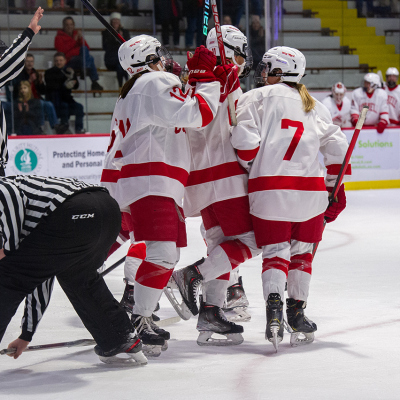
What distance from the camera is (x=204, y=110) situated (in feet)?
8.17

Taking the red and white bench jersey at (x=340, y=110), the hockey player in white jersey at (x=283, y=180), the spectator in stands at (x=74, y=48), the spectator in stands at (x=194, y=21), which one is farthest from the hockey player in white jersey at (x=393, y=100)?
the hockey player in white jersey at (x=283, y=180)

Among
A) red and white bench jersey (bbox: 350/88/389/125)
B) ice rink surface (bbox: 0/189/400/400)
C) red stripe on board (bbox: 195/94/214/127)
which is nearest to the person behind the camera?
ice rink surface (bbox: 0/189/400/400)

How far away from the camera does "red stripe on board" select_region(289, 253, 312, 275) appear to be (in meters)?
2.73

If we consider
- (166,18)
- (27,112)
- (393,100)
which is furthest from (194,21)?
(393,100)

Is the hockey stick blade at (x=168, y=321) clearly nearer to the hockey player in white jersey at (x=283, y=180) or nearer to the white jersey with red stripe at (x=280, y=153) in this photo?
the hockey player in white jersey at (x=283, y=180)

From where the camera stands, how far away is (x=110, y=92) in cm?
809

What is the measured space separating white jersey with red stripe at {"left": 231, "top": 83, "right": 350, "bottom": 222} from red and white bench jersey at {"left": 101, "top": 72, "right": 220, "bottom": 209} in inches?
7.5

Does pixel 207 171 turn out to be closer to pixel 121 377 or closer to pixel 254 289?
pixel 121 377

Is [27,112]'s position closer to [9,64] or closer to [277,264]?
[9,64]

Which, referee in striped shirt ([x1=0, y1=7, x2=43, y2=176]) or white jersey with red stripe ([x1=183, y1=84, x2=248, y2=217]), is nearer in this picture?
white jersey with red stripe ([x1=183, y1=84, x2=248, y2=217])

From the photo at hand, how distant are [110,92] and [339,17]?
171 inches

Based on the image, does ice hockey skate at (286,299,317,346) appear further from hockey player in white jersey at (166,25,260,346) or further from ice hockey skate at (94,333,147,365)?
ice hockey skate at (94,333,147,365)

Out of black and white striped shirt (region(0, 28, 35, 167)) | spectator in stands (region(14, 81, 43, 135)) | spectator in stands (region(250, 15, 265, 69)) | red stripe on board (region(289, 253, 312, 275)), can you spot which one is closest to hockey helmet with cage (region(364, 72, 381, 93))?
spectator in stands (region(250, 15, 265, 69))

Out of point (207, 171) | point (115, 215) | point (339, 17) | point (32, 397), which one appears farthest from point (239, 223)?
point (339, 17)
